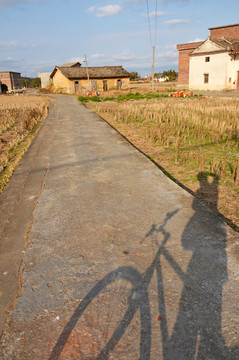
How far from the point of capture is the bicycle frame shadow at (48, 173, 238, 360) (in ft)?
6.41

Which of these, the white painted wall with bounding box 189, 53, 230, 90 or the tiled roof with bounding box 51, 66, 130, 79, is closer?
the white painted wall with bounding box 189, 53, 230, 90

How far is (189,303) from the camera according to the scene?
2336 millimetres

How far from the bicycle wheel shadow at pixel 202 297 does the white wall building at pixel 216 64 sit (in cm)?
3351

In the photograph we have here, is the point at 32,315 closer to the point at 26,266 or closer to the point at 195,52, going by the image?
the point at 26,266

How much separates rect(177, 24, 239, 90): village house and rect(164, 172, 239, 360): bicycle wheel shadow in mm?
33539

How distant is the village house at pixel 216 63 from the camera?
32125mm

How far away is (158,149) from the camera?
8.41 m

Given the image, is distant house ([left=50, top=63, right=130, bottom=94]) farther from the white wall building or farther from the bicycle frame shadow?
the bicycle frame shadow

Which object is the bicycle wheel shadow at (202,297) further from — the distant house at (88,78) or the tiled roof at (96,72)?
the tiled roof at (96,72)

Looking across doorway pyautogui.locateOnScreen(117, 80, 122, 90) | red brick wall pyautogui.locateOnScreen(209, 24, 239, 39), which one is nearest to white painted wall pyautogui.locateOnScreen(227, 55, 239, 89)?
red brick wall pyautogui.locateOnScreen(209, 24, 239, 39)

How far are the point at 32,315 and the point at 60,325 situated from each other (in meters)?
0.29

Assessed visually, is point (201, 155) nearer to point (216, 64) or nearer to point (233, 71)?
point (233, 71)

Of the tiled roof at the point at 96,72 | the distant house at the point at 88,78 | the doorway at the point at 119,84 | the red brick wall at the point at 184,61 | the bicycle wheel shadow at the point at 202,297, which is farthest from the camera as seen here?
the doorway at the point at 119,84

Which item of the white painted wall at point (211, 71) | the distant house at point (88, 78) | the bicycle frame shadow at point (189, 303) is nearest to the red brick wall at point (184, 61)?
the white painted wall at point (211, 71)
